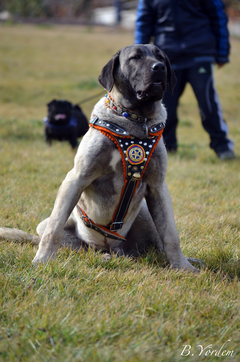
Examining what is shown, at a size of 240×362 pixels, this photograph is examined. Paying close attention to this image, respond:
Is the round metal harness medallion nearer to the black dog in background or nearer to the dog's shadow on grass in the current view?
the dog's shadow on grass

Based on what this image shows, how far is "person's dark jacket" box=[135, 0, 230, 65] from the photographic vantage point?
4.86 meters

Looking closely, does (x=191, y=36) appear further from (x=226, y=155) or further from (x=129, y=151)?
(x=129, y=151)

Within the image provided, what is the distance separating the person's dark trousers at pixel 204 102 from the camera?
16.3ft

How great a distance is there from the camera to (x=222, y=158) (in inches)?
209

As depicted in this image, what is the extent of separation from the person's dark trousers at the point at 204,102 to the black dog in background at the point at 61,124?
181 centimetres

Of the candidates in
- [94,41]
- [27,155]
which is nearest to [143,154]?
[27,155]

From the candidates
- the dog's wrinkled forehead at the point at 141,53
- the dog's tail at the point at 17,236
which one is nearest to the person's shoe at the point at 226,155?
the dog's wrinkled forehead at the point at 141,53

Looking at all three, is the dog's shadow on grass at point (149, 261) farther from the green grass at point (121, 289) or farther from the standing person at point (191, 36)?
the standing person at point (191, 36)

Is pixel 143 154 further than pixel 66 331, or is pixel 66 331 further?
pixel 143 154

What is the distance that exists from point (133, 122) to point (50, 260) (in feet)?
3.39

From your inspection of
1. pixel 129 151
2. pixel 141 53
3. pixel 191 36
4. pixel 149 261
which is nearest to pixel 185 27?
pixel 191 36

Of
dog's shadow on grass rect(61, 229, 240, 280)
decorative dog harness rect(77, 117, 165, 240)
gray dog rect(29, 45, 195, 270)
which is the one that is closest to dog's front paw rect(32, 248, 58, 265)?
gray dog rect(29, 45, 195, 270)

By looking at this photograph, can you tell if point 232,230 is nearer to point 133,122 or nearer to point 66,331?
point 133,122

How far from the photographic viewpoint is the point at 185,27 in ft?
16.1
